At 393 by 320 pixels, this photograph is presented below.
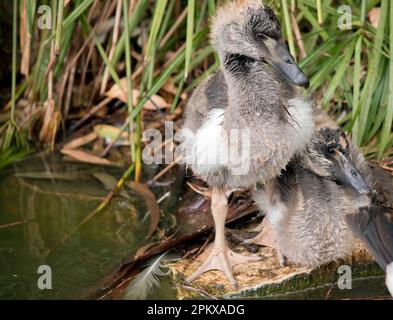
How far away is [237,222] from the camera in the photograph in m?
3.21

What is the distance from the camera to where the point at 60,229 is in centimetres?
321

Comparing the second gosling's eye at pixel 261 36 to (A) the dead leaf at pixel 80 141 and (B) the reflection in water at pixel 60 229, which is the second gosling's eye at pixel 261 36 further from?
(A) the dead leaf at pixel 80 141

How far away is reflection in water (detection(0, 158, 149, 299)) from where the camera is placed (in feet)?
9.32

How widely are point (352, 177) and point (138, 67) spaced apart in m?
1.73

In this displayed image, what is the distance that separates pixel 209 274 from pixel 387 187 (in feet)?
2.52

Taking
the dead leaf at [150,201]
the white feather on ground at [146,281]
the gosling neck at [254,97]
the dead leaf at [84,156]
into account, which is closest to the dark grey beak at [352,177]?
the gosling neck at [254,97]

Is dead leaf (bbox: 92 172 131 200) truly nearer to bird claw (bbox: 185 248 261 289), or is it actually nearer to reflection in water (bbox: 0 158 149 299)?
reflection in water (bbox: 0 158 149 299)

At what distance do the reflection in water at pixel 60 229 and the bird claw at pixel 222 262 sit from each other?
0.34 m

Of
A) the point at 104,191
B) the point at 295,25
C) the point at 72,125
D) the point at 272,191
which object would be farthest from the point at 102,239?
the point at 295,25

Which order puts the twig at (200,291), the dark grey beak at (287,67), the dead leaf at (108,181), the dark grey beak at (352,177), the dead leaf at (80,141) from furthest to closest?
the dead leaf at (80,141) → the dead leaf at (108,181) → the twig at (200,291) → the dark grey beak at (352,177) → the dark grey beak at (287,67)

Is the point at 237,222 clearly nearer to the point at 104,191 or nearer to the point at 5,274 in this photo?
the point at 104,191

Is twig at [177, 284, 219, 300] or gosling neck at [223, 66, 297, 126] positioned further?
twig at [177, 284, 219, 300]

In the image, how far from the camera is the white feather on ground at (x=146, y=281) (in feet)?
9.01

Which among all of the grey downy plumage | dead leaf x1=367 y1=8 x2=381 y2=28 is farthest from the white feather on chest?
dead leaf x1=367 y1=8 x2=381 y2=28
